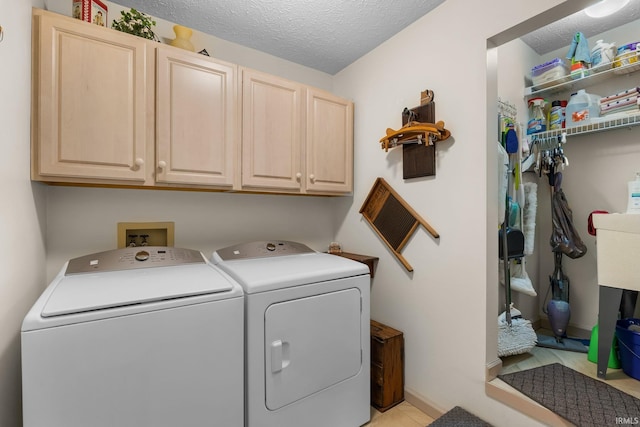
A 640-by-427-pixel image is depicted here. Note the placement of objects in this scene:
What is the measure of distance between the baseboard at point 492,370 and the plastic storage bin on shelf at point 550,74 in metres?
2.08

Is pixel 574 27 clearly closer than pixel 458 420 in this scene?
No

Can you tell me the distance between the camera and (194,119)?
1.62m

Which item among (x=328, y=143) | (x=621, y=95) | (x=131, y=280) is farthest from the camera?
(x=328, y=143)

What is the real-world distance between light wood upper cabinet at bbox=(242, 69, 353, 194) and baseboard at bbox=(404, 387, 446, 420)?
148 cm

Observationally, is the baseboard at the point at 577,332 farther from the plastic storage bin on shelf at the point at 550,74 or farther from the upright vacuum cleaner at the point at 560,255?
the plastic storage bin on shelf at the point at 550,74

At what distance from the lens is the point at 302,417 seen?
141 centimetres

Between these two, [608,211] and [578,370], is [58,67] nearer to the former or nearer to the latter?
[578,370]

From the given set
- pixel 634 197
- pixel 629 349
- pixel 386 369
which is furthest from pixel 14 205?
pixel 634 197

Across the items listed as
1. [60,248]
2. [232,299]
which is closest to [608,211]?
[232,299]

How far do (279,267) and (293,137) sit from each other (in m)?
0.93

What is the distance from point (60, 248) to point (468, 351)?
7.71 ft

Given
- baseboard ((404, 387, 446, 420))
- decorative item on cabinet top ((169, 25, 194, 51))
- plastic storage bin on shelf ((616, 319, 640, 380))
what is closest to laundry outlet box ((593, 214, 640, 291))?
plastic storage bin on shelf ((616, 319, 640, 380))

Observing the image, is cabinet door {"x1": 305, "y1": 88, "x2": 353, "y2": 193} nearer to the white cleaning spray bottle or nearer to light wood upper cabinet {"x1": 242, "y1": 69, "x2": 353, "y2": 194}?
light wood upper cabinet {"x1": 242, "y1": 69, "x2": 353, "y2": 194}

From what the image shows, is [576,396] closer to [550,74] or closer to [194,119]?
[550,74]
